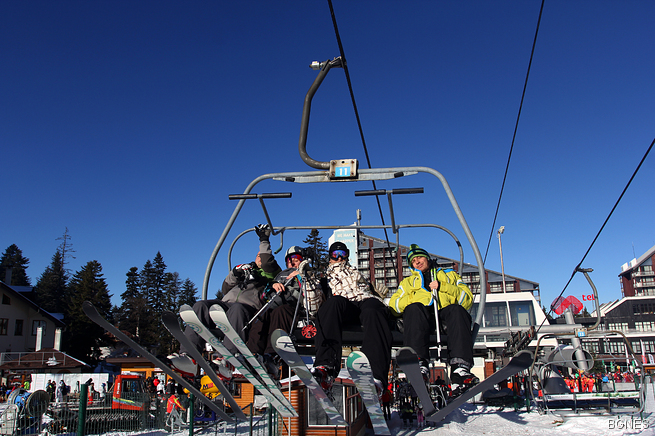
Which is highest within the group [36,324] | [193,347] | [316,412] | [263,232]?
[263,232]


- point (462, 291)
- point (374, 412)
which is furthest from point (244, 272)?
point (462, 291)

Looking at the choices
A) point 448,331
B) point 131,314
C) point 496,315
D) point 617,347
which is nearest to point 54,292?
point 131,314

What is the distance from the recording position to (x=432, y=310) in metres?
4.72

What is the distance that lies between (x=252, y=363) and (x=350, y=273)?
4.56 feet

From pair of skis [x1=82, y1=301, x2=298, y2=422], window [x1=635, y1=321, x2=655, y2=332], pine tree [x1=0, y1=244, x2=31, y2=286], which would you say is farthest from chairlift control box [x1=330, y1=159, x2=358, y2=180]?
pine tree [x1=0, y1=244, x2=31, y2=286]

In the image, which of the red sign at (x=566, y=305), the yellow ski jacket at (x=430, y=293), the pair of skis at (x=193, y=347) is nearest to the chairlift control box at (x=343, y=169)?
the yellow ski jacket at (x=430, y=293)

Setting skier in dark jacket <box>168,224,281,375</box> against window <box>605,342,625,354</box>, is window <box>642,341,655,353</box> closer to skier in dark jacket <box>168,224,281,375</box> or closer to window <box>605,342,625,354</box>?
window <box>605,342,625,354</box>

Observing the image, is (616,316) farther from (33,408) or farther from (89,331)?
(33,408)

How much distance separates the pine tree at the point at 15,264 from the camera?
7900cm

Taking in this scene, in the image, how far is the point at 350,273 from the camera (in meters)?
5.14

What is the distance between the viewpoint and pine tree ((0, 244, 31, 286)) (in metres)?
79.0

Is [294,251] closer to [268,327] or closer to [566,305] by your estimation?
[268,327]

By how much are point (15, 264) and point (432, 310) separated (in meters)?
94.8

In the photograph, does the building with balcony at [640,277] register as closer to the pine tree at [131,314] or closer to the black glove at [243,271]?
the pine tree at [131,314]
